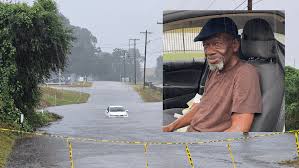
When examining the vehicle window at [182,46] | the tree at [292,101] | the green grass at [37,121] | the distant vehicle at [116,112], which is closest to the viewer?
the vehicle window at [182,46]

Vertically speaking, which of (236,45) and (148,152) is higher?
(236,45)

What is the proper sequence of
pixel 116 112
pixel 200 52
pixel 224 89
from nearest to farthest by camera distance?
pixel 200 52 < pixel 224 89 < pixel 116 112

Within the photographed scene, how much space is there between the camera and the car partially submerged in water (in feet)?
76.5

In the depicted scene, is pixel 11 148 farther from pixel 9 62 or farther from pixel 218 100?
pixel 218 100

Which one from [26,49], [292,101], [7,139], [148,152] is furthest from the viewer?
[292,101]

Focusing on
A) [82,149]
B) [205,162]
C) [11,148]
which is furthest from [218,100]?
[11,148]

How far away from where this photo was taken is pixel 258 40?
23453 mm

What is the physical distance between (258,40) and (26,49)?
16.7 meters

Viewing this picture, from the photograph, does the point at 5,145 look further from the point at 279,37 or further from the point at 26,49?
the point at 279,37

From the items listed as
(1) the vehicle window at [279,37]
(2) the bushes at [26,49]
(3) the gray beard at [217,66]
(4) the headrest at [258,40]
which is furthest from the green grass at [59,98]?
(1) the vehicle window at [279,37]

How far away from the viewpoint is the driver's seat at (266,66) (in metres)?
23.3

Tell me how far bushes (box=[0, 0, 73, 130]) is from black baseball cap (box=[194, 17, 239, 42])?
13948 millimetres

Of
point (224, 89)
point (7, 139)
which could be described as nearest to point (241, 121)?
point (224, 89)

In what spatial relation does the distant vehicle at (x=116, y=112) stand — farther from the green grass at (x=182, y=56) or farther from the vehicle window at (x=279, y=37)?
the vehicle window at (x=279, y=37)
